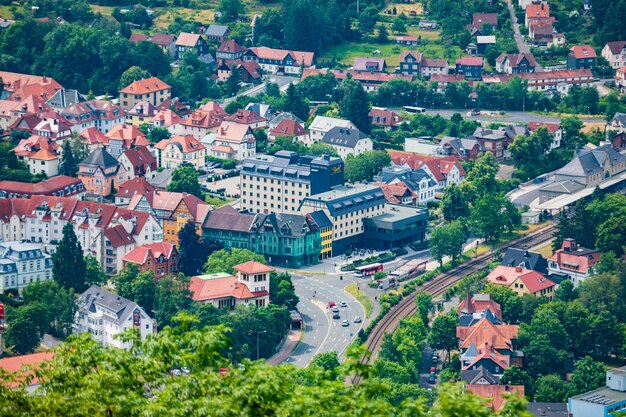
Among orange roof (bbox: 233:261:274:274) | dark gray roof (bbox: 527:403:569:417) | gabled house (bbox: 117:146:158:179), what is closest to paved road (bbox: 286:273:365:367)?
orange roof (bbox: 233:261:274:274)

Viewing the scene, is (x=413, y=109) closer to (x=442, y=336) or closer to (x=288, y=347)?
(x=442, y=336)

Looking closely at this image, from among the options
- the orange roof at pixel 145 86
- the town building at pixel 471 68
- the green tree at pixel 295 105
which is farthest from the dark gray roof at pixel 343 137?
the town building at pixel 471 68

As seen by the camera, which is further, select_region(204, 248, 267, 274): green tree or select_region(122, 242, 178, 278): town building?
select_region(122, 242, 178, 278): town building

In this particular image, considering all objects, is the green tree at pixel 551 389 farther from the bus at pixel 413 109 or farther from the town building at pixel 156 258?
the bus at pixel 413 109

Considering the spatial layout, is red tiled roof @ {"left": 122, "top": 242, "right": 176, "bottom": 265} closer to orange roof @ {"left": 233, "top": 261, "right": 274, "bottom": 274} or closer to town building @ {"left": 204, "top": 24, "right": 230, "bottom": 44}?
orange roof @ {"left": 233, "top": 261, "right": 274, "bottom": 274}

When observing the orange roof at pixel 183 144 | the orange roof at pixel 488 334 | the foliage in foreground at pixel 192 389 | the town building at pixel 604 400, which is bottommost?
the town building at pixel 604 400

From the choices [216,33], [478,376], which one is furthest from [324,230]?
[216,33]
